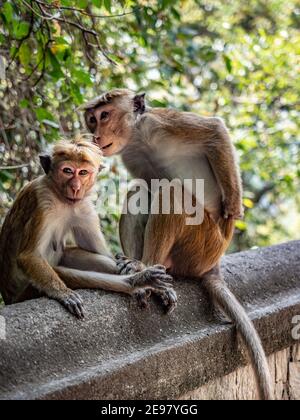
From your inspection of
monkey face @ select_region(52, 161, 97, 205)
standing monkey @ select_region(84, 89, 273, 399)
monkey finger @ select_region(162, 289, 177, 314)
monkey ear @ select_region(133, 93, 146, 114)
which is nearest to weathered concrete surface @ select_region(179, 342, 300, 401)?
monkey finger @ select_region(162, 289, 177, 314)

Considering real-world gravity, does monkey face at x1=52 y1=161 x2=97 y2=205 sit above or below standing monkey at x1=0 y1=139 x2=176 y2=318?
above

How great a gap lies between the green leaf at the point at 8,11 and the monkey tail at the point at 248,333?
1.72 meters

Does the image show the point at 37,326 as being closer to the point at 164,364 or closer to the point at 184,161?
the point at 164,364

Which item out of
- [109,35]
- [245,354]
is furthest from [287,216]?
[245,354]

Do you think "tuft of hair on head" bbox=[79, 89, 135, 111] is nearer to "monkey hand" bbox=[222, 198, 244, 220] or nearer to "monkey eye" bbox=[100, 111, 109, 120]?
"monkey eye" bbox=[100, 111, 109, 120]

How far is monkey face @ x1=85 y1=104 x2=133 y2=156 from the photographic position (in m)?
3.44

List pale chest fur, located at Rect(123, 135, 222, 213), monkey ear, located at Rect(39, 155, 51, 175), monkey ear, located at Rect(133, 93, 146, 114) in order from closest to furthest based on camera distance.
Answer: monkey ear, located at Rect(39, 155, 51, 175) < pale chest fur, located at Rect(123, 135, 222, 213) < monkey ear, located at Rect(133, 93, 146, 114)

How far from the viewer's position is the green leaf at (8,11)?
3.23m

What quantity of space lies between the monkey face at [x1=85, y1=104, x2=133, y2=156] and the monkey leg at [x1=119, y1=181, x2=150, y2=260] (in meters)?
0.26

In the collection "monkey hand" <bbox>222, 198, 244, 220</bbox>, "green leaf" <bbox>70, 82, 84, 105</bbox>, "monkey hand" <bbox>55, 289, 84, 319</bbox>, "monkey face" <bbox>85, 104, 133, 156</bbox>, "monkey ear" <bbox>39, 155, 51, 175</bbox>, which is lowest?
"monkey hand" <bbox>55, 289, 84, 319</bbox>

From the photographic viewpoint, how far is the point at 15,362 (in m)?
2.04

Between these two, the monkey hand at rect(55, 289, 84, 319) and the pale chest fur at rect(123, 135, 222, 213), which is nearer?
the monkey hand at rect(55, 289, 84, 319)

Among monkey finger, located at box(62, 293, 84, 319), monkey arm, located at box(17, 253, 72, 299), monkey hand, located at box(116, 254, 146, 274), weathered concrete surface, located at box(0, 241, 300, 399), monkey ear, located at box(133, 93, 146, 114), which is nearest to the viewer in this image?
weathered concrete surface, located at box(0, 241, 300, 399)
